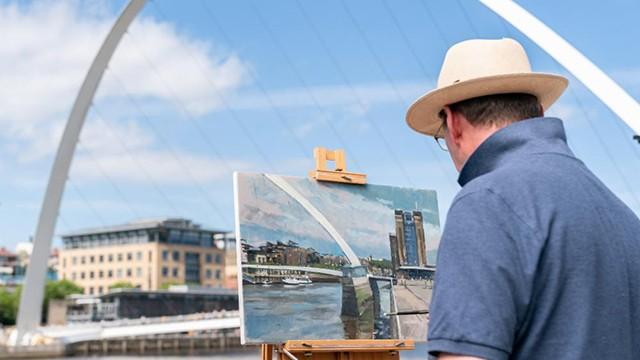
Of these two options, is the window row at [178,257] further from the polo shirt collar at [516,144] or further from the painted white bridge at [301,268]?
the polo shirt collar at [516,144]

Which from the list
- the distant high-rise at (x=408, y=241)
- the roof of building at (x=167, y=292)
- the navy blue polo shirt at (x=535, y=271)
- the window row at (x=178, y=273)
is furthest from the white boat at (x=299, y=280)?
the window row at (x=178, y=273)

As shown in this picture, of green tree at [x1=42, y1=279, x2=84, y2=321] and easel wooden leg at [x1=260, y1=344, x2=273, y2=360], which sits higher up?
green tree at [x1=42, y1=279, x2=84, y2=321]

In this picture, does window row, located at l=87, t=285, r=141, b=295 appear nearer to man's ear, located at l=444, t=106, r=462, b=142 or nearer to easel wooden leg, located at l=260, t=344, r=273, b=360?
easel wooden leg, located at l=260, t=344, r=273, b=360

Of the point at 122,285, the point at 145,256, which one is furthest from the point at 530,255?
the point at 145,256

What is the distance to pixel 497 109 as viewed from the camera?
1.88 m

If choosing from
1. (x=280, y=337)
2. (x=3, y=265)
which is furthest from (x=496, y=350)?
(x=3, y=265)

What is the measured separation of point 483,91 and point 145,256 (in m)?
112

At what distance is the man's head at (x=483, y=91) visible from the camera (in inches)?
73.6

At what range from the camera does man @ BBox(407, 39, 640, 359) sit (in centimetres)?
157

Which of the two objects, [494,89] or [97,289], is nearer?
[494,89]

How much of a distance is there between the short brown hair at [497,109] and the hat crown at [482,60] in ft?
0.18

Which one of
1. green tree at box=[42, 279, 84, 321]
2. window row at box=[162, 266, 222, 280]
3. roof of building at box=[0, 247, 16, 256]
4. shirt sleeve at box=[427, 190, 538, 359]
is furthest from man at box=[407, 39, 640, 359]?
roof of building at box=[0, 247, 16, 256]

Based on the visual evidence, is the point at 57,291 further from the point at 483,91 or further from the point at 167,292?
the point at 483,91

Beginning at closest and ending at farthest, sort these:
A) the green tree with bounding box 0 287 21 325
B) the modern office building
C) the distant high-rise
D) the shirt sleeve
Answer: the shirt sleeve, the distant high-rise, the green tree with bounding box 0 287 21 325, the modern office building
